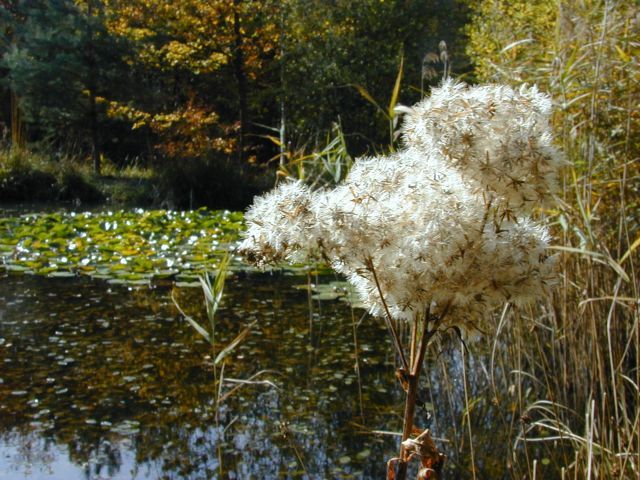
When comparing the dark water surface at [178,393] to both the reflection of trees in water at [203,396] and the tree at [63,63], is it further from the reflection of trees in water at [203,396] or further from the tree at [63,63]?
the tree at [63,63]

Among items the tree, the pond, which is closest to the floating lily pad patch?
the pond

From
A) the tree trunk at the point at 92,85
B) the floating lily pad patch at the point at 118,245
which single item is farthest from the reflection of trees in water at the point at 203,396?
the tree trunk at the point at 92,85

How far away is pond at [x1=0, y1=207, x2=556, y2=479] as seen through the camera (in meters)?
3.31

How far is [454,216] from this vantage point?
46.1 inches

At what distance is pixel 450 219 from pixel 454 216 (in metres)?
0.01

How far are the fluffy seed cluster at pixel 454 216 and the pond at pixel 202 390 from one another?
3.43 feet

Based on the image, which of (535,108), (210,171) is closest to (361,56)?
(210,171)

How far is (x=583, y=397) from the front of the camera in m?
3.22

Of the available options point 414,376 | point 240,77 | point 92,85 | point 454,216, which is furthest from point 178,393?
point 92,85

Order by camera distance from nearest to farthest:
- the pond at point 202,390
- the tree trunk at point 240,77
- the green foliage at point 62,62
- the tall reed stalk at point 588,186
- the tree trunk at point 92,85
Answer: the tall reed stalk at point 588,186, the pond at point 202,390, the green foliage at point 62,62, the tree trunk at point 92,85, the tree trunk at point 240,77

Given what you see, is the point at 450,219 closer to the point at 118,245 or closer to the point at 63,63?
the point at 118,245

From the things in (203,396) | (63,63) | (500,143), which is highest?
(63,63)

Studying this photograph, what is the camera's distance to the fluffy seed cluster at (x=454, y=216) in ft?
3.84

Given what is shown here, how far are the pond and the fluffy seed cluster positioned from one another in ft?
3.43
